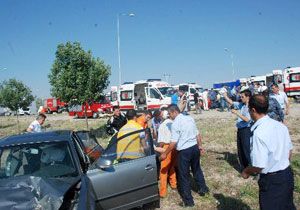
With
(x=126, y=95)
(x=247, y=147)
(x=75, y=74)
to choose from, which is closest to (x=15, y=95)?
(x=126, y=95)

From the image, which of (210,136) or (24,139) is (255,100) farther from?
(210,136)

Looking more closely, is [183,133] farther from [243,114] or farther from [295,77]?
[295,77]

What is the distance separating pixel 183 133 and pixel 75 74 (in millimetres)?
11097

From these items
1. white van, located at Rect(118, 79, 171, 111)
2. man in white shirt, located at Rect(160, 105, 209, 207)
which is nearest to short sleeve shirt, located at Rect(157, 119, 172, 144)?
man in white shirt, located at Rect(160, 105, 209, 207)

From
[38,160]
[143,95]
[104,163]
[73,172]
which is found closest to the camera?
[73,172]

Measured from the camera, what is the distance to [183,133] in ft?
21.1

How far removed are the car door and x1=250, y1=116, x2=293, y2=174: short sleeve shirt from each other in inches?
89.6

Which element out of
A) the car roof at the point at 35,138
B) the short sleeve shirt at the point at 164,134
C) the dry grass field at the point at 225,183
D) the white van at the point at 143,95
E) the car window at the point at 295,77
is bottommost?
the dry grass field at the point at 225,183

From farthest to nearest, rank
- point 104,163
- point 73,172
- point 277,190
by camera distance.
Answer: point 104,163 → point 73,172 → point 277,190

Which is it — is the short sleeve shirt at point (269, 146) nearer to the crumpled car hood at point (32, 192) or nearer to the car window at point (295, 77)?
the crumpled car hood at point (32, 192)

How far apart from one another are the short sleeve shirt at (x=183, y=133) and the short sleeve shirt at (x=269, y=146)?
2733 millimetres

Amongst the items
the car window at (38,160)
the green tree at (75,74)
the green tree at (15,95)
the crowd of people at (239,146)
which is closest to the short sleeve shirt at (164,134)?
the crowd of people at (239,146)

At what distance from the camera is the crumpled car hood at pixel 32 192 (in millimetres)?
3561

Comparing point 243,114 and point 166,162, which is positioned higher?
point 243,114
